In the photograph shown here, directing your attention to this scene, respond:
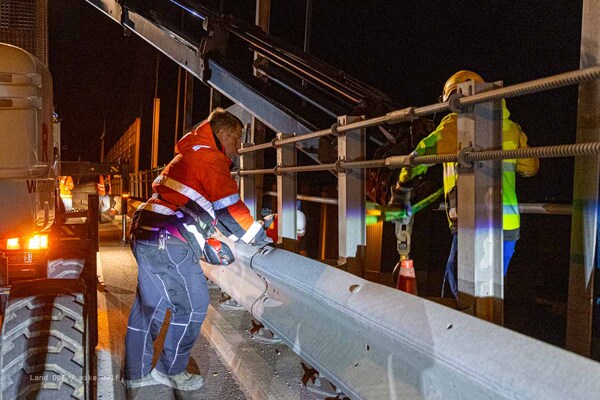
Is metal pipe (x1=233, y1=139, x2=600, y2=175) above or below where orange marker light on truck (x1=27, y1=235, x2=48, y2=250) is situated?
above

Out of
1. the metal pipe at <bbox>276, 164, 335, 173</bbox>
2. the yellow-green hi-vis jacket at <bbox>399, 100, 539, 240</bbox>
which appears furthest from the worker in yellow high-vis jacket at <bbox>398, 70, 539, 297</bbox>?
the metal pipe at <bbox>276, 164, 335, 173</bbox>

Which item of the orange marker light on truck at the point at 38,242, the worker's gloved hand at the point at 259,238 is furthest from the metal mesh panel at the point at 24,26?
the worker's gloved hand at the point at 259,238

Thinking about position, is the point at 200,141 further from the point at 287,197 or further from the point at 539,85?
the point at 539,85

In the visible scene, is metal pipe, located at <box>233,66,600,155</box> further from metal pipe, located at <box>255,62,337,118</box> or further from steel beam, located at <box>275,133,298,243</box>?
metal pipe, located at <box>255,62,337,118</box>

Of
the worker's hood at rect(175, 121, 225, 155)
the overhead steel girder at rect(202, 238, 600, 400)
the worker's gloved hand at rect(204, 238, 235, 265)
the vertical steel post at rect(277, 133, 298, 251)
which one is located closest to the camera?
the overhead steel girder at rect(202, 238, 600, 400)

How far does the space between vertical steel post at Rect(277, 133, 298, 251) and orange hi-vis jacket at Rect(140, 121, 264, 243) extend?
3.72 feet

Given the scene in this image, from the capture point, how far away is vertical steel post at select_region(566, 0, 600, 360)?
10.7ft

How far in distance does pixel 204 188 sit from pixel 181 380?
4.71ft

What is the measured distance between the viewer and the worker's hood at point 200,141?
15.5ft

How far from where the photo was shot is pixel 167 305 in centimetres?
477

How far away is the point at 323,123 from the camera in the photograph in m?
7.33

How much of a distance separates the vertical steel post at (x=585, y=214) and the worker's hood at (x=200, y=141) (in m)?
2.54

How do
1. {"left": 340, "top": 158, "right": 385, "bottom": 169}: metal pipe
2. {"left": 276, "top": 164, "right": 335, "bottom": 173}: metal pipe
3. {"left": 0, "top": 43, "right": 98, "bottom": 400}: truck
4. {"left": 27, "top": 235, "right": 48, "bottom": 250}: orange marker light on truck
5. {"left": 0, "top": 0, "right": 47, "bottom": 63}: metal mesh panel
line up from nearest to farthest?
{"left": 0, "top": 43, "right": 98, "bottom": 400}: truck < {"left": 340, "top": 158, "right": 385, "bottom": 169}: metal pipe < {"left": 27, "top": 235, "right": 48, "bottom": 250}: orange marker light on truck < {"left": 0, "top": 0, "right": 47, "bottom": 63}: metal mesh panel < {"left": 276, "top": 164, "right": 335, "bottom": 173}: metal pipe

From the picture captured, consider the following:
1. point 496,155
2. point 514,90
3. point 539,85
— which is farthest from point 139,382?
point 539,85
